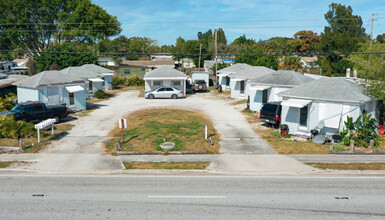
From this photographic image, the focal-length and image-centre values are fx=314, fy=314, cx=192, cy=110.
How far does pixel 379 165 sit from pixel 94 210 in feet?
43.2

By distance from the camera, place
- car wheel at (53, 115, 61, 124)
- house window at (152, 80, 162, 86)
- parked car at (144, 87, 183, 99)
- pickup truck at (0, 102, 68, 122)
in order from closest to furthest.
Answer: pickup truck at (0, 102, 68, 122) < car wheel at (53, 115, 61, 124) < parked car at (144, 87, 183, 99) < house window at (152, 80, 162, 86)

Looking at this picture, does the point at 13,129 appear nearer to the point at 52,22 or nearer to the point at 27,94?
the point at 27,94

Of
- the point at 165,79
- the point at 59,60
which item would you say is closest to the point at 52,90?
the point at 165,79

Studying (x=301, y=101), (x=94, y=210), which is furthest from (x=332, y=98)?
(x=94, y=210)

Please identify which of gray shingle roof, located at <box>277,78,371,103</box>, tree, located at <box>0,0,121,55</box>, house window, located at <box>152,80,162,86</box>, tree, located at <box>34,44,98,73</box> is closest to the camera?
gray shingle roof, located at <box>277,78,371,103</box>

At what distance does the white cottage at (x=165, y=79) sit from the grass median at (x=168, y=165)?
87.2ft

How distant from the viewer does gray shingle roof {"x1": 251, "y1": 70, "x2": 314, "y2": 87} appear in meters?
27.4

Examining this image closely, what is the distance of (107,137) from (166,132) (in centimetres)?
394

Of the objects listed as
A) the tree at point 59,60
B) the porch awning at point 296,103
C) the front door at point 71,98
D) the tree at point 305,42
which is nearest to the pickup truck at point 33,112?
the front door at point 71,98

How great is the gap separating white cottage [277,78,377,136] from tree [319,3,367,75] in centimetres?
1973

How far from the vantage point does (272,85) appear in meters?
28.4

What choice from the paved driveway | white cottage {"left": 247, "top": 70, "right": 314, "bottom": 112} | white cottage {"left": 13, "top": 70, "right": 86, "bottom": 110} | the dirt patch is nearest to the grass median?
the paved driveway

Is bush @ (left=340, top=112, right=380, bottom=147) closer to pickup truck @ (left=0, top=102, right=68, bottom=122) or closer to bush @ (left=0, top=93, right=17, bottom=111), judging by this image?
pickup truck @ (left=0, top=102, right=68, bottom=122)

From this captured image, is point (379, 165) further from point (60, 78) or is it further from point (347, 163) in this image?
point (60, 78)
